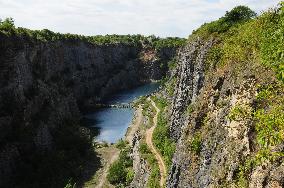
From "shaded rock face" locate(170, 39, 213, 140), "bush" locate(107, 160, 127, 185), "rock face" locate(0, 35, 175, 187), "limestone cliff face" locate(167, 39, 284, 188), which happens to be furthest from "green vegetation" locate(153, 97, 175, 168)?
"rock face" locate(0, 35, 175, 187)

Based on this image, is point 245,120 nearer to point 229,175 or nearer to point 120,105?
point 229,175

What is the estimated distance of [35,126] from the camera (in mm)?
85312

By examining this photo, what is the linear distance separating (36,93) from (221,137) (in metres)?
67.6

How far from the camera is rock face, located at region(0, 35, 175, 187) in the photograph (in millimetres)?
76938

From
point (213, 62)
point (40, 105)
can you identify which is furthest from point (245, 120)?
point (40, 105)

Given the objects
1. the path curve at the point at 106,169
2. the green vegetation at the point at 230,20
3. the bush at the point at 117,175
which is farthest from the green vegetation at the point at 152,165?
the green vegetation at the point at 230,20

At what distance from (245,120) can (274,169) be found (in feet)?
20.8

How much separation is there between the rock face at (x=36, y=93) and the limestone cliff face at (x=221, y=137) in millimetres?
41803

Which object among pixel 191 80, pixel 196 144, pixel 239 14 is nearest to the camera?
pixel 196 144

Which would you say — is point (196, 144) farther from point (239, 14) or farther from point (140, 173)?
point (239, 14)

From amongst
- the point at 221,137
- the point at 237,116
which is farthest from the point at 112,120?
the point at 237,116

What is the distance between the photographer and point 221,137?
3144cm

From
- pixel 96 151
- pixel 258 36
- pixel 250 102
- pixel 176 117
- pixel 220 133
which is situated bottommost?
pixel 96 151

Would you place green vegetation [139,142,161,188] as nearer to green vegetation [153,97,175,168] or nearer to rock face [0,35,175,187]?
green vegetation [153,97,175,168]
